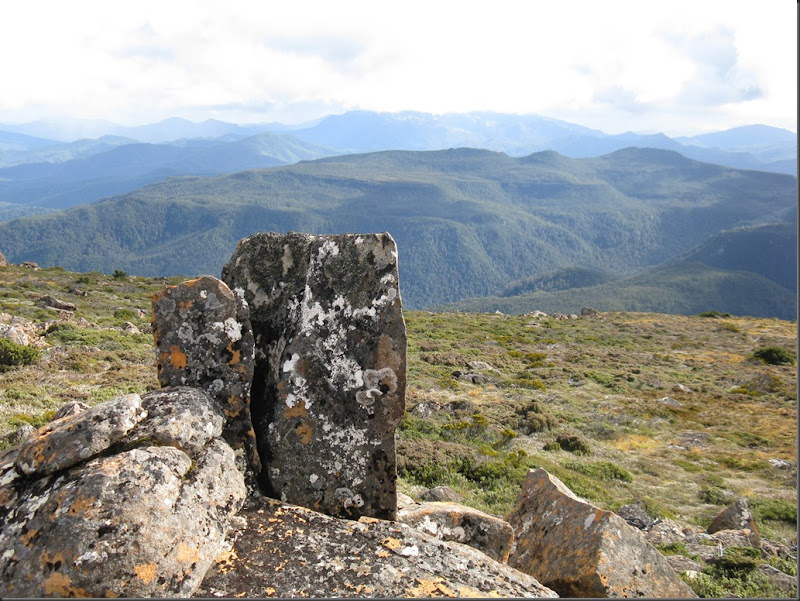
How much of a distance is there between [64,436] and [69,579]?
4.70 feet

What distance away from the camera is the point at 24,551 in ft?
13.9

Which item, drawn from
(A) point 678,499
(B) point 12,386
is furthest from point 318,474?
(B) point 12,386

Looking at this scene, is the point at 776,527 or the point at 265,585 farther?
the point at 776,527

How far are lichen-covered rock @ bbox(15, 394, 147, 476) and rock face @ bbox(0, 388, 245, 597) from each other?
0.03ft

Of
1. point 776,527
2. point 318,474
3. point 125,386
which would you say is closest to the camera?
point 318,474

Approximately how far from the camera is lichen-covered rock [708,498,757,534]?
39.2ft

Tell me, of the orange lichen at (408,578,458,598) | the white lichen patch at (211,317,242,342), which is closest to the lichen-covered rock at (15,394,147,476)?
the white lichen patch at (211,317,242,342)

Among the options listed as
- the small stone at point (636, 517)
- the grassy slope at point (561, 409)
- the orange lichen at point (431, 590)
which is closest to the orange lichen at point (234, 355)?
the orange lichen at point (431, 590)

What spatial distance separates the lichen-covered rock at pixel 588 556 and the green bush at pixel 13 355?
19.9 meters

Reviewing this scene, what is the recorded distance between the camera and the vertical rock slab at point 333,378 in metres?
6.54

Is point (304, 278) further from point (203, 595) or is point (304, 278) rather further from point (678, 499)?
point (678, 499)

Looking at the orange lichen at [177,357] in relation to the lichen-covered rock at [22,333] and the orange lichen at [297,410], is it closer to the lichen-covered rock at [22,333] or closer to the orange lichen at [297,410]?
the orange lichen at [297,410]

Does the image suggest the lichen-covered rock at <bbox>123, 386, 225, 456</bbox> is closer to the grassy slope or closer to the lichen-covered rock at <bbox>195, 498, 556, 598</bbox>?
the lichen-covered rock at <bbox>195, 498, 556, 598</bbox>

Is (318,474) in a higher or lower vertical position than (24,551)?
lower
